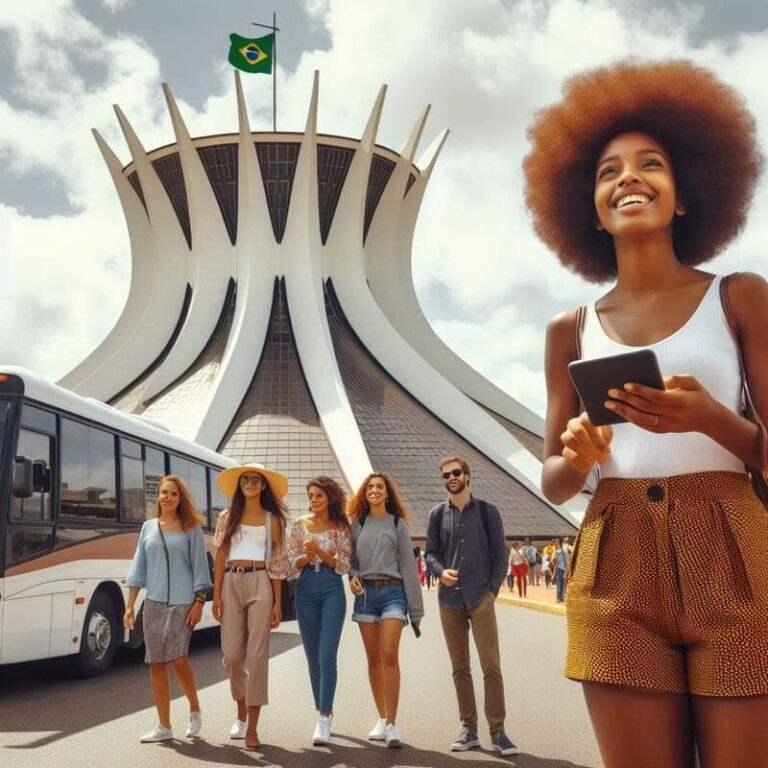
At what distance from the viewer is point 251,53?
31.7m

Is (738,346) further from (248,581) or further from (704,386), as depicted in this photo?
(248,581)

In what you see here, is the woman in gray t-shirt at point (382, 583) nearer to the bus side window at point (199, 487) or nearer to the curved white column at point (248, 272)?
the bus side window at point (199, 487)

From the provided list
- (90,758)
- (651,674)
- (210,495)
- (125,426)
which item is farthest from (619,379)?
(210,495)

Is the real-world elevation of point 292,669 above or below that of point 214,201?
below

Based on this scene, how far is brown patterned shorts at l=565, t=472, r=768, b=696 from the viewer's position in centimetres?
165

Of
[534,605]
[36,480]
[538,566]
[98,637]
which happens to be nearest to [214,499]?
[98,637]

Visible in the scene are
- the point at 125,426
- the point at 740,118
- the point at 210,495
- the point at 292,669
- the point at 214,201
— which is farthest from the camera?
the point at 214,201

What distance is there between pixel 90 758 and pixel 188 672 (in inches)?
38.0

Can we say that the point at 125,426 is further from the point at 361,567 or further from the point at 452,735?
the point at 452,735

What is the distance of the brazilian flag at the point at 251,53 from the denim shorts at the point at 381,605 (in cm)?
2817

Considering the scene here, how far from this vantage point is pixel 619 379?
168cm

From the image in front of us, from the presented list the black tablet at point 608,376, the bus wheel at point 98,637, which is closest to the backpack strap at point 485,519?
the black tablet at point 608,376

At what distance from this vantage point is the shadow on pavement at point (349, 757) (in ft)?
15.7

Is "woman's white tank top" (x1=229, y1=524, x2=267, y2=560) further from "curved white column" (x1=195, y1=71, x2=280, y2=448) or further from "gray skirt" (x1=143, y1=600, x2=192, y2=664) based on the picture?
"curved white column" (x1=195, y1=71, x2=280, y2=448)
